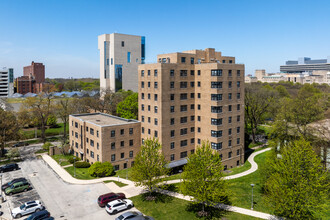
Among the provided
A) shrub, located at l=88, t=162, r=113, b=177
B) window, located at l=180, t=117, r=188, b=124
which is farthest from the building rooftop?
window, located at l=180, t=117, r=188, b=124

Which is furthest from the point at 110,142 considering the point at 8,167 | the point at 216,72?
the point at 216,72

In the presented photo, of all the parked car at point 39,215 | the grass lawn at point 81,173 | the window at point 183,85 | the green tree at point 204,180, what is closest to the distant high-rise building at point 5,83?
the grass lawn at point 81,173

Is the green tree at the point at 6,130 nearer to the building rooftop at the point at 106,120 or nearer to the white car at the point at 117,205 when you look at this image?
the building rooftop at the point at 106,120

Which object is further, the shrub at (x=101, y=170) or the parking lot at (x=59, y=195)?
the shrub at (x=101, y=170)

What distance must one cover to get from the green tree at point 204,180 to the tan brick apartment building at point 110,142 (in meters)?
22.3

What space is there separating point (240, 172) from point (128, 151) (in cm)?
2487

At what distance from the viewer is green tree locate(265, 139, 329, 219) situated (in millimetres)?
29812

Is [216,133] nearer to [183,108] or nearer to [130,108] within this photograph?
[183,108]

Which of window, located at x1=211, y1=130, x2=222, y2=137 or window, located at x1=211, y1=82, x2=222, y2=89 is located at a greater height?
window, located at x1=211, y1=82, x2=222, y2=89

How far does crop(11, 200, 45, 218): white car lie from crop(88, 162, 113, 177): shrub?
1324 centimetres

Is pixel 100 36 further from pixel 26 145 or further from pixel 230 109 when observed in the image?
pixel 230 109

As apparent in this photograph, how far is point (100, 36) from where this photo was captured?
425 ft

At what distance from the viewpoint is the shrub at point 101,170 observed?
49812mm

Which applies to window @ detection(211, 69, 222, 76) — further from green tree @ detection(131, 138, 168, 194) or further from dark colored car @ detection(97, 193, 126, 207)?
dark colored car @ detection(97, 193, 126, 207)
